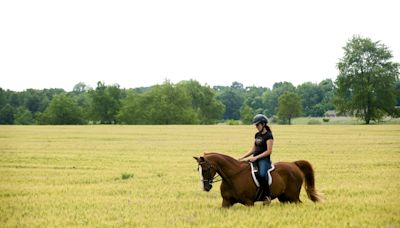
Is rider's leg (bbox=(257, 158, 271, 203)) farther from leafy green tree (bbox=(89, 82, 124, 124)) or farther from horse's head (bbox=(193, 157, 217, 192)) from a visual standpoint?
leafy green tree (bbox=(89, 82, 124, 124))

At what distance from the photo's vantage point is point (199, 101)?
16588 cm

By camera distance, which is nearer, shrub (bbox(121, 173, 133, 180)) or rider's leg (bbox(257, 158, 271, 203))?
rider's leg (bbox(257, 158, 271, 203))

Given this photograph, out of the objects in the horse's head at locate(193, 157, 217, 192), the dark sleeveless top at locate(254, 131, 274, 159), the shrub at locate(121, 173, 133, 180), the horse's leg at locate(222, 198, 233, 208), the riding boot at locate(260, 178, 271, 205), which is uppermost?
the dark sleeveless top at locate(254, 131, 274, 159)

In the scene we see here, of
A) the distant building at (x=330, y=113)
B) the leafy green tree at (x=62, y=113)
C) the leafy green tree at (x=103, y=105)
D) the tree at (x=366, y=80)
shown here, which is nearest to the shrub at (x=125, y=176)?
the tree at (x=366, y=80)

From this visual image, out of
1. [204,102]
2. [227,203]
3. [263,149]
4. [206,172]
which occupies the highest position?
[204,102]

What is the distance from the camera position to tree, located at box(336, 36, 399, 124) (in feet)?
320

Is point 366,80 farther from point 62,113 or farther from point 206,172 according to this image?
point 206,172

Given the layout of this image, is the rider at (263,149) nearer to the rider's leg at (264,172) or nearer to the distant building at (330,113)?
the rider's leg at (264,172)

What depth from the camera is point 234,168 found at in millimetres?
13672

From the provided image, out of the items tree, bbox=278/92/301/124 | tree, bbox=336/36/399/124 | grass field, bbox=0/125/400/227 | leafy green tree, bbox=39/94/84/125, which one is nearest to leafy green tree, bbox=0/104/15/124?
leafy green tree, bbox=39/94/84/125

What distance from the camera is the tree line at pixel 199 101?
98750mm

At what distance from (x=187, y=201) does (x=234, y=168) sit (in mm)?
2352

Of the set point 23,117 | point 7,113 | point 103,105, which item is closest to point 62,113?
point 103,105

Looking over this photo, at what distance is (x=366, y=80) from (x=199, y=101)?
72808 millimetres
